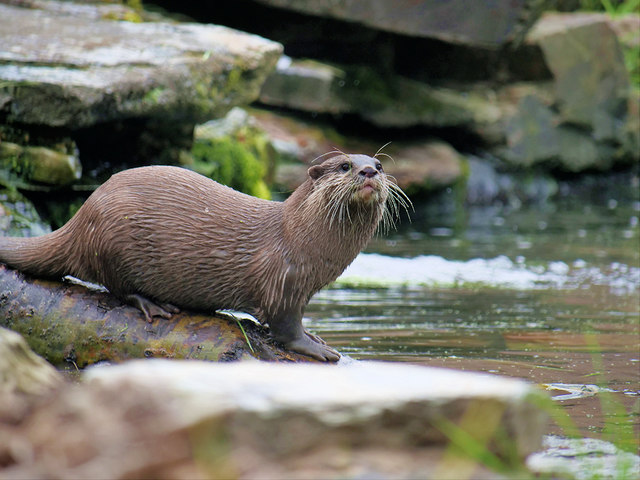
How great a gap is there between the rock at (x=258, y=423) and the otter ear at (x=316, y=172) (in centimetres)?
180

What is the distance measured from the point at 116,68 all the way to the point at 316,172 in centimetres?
231

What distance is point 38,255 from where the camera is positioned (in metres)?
3.63

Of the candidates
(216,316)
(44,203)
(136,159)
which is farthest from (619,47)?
(216,316)

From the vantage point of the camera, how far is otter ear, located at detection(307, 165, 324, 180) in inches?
139

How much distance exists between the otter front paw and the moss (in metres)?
3.38

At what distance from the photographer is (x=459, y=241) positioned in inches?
330

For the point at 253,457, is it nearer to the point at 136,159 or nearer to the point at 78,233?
the point at 78,233

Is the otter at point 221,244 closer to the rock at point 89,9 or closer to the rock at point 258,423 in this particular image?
the rock at point 258,423

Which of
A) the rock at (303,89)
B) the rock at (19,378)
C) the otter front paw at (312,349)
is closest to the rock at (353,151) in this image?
the rock at (303,89)

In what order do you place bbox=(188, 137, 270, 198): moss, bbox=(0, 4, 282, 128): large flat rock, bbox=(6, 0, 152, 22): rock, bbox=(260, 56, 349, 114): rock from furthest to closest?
1. bbox=(260, 56, 349, 114): rock
2. bbox=(188, 137, 270, 198): moss
3. bbox=(6, 0, 152, 22): rock
4. bbox=(0, 4, 282, 128): large flat rock

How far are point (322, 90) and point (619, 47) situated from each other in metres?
4.45

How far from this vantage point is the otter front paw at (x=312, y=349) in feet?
11.5

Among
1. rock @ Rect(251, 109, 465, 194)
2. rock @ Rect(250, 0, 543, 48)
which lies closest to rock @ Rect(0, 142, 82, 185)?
rock @ Rect(251, 109, 465, 194)

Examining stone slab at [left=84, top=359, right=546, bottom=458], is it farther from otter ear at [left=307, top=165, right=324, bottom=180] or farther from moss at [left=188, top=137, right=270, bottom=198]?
moss at [left=188, top=137, right=270, bottom=198]
